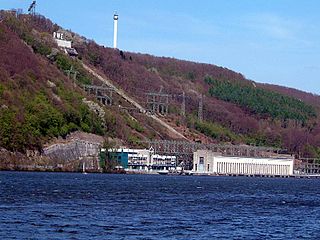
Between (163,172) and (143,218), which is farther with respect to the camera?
(163,172)

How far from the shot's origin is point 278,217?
2456 inches

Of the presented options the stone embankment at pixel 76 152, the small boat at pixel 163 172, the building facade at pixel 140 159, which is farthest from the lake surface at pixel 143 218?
the small boat at pixel 163 172

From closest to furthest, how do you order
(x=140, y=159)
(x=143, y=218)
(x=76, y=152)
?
(x=143, y=218)
(x=76, y=152)
(x=140, y=159)

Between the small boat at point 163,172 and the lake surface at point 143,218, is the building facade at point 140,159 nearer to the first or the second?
the small boat at point 163,172

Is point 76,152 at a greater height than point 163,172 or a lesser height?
greater

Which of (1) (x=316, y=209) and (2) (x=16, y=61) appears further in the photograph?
(2) (x=16, y=61)

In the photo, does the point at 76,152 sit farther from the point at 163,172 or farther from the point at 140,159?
the point at 163,172

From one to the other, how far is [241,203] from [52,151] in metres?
82.4

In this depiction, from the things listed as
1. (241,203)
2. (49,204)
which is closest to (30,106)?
(241,203)

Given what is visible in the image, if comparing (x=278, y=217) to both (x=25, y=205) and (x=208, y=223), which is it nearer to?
(x=208, y=223)

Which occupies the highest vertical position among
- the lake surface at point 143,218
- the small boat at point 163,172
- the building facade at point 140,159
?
the building facade at point 140,159

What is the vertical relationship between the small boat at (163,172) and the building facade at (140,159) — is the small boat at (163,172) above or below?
below

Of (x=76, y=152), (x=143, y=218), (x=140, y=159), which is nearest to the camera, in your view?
(x=143, y=218)

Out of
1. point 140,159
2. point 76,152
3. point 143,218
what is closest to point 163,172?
point 140,159
